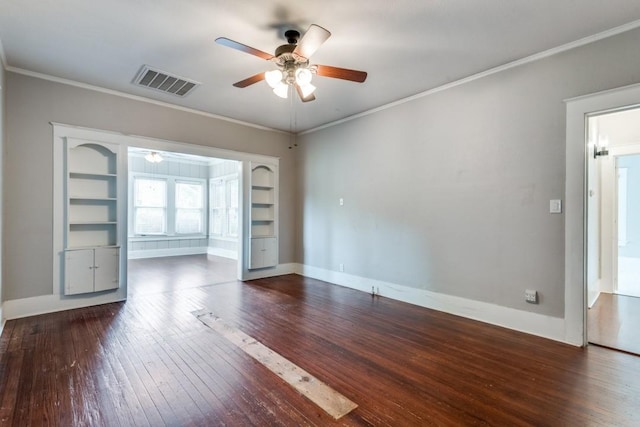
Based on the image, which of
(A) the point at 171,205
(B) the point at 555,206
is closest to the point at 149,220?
(A) the point at 171,205

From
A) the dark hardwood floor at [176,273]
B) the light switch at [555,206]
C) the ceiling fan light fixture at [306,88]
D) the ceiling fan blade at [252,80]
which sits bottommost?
the dark hardwood floor at [176,273]

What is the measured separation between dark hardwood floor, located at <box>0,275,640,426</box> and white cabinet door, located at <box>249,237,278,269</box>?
191 centimetres

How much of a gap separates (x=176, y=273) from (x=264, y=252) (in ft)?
6.73

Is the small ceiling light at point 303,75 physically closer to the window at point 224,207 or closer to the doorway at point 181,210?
the doorway at point 181,210

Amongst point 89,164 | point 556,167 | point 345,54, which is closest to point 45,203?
point 89,164

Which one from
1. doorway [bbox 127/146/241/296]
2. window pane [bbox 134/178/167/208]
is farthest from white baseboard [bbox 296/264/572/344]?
window pane [bbox 134/178/167/208]

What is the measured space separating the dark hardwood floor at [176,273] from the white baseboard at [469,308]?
2499 mm

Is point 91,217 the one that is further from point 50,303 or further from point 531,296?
point 531,296

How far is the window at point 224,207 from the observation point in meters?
8.73

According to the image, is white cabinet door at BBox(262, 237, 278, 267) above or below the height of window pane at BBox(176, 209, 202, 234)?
below

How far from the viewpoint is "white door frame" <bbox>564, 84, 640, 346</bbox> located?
113 inches

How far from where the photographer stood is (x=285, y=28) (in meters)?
2.73

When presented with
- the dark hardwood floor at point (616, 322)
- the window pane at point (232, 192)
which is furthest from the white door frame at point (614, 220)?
the window pane at point (232, 192)

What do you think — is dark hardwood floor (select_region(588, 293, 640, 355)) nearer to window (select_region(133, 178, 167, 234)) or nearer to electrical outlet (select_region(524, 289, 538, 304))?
electrical outlet (select_region(524, 289, 538, 304))
